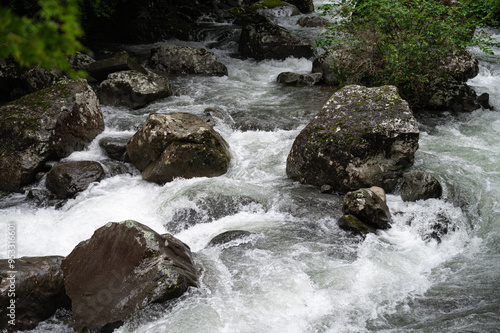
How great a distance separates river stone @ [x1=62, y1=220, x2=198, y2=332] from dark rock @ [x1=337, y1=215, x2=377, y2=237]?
257cm

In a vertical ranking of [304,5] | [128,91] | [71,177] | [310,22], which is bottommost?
[71,177]

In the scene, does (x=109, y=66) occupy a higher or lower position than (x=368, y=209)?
higher

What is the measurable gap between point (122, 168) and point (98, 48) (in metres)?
10.2

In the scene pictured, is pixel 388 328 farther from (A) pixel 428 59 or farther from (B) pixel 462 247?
(A) pixel 428 59

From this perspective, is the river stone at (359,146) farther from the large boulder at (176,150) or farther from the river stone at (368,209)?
the large boulder at (176,150)

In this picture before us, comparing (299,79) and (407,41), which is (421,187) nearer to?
(407,41)

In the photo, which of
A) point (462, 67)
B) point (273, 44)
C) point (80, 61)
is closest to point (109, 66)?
point (80, 61)

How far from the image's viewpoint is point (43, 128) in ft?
30.2

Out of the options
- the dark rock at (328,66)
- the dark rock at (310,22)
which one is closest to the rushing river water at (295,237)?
the dark rock at (328,66)

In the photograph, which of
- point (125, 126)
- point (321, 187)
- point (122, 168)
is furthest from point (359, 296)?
point (125, 126)

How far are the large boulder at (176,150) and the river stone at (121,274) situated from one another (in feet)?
9.62

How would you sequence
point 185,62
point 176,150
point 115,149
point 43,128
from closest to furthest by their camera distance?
point 176,150, point 43,128, point 115,149, point 185,62

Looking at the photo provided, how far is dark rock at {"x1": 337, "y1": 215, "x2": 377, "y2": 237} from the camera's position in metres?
6.53

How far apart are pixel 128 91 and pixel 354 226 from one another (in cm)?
828
